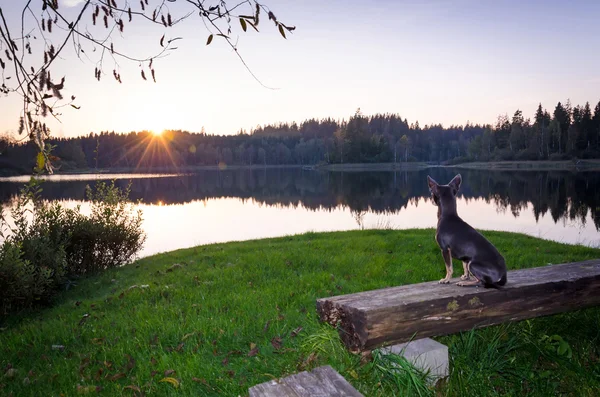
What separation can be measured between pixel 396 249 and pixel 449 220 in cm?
737

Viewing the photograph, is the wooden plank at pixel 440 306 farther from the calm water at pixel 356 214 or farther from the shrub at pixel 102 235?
the calm water at pixel 356 214

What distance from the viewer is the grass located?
4535mm

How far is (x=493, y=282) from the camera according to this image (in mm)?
4340

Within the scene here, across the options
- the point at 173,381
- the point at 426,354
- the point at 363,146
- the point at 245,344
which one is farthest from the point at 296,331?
the point at 363,146

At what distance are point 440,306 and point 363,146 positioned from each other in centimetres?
11914

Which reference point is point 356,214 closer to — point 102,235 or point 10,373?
point 102,235

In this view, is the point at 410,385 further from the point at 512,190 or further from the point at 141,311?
the point at 512,190

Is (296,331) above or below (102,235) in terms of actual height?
below

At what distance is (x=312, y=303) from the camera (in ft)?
22.5

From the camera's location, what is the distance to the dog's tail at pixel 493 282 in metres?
4.34

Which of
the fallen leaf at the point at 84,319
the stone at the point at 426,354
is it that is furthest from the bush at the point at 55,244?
the stone at the point at 426,354

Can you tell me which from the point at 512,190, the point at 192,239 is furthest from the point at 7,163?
the point at 512,190

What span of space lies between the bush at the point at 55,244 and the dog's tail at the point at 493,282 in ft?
27.9

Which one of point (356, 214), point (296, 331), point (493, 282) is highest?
point (493, 282)
